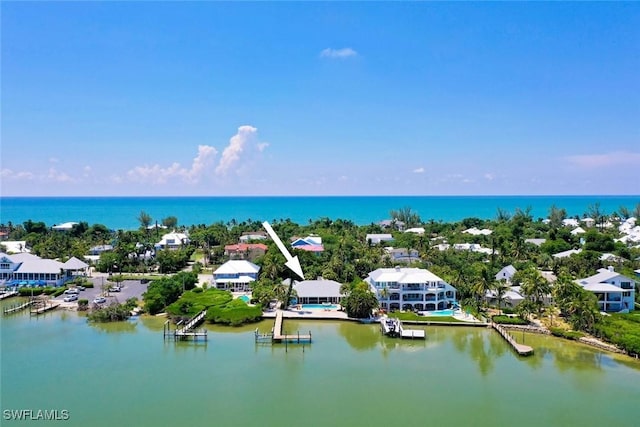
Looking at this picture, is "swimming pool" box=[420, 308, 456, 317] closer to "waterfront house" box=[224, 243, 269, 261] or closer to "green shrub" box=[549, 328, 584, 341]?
"green shrub" box=[549, 328, 584, 341]

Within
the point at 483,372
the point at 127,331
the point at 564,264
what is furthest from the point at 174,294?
the point at 564,264

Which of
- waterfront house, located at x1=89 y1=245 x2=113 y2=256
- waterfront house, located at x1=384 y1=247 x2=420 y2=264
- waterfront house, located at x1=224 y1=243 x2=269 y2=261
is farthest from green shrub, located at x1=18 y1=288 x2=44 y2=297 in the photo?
waterfront house, located at x1=384 y1=247 x2=420 y2=264

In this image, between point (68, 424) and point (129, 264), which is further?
point (129, 264)

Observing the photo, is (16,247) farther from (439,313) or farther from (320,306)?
(439,313)

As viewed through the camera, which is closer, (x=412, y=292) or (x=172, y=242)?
(x=412, y=292)

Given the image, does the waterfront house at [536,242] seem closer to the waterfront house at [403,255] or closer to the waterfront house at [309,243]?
the waterfront house at [403,255]

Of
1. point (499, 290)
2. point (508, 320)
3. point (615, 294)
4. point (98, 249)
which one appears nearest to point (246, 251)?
point (98, 249)

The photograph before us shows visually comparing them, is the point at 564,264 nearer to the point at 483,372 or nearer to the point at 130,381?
the point at 483,372
